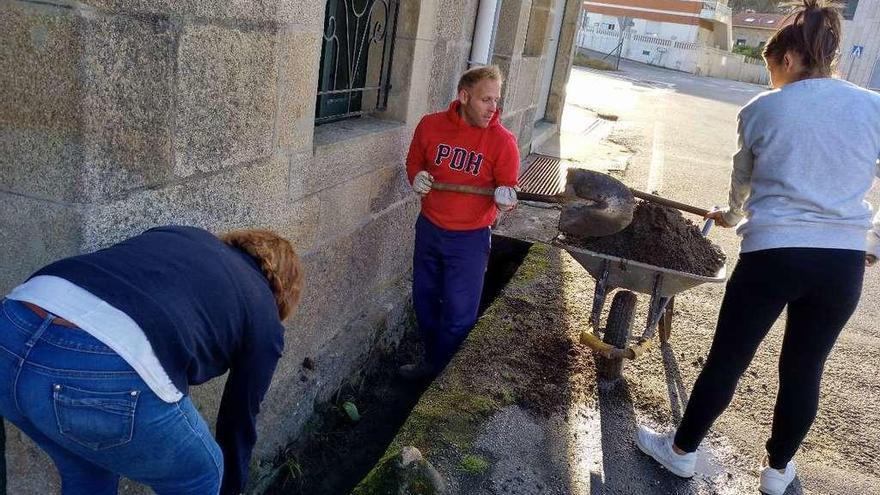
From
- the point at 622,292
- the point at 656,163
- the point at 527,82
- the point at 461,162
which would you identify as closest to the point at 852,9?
the point at 656,163

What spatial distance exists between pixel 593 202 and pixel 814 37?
1302 mm

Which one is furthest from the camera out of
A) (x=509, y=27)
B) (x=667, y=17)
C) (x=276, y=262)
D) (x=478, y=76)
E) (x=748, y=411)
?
(x=667, y=17)

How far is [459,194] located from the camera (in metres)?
3.63

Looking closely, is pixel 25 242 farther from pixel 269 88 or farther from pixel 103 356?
pixel 269 88

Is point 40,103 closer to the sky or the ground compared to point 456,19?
closer to the ground

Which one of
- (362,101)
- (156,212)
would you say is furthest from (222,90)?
(362,101)

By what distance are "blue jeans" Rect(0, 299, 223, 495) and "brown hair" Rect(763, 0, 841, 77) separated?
2402 mm

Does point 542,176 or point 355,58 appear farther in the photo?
point 542,176

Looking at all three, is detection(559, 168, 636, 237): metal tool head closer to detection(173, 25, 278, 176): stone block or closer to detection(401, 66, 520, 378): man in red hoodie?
detection(401, 66, 520, 378): man in red hoodie

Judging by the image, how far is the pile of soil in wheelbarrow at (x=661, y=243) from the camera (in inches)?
143

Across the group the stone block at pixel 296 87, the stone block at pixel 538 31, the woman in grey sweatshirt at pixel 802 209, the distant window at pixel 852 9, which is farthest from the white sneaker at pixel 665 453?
the distant window at pixel 852 9

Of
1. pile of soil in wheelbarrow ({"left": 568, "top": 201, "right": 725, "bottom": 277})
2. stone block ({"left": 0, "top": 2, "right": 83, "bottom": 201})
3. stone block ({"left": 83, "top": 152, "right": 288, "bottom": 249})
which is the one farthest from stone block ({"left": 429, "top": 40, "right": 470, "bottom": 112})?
stone block ({"left": 0, "top": 2, "right": 83, "bottom": 201})

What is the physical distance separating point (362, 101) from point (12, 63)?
7.51 feet

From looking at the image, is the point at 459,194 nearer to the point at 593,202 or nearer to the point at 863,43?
the point at 593,202
